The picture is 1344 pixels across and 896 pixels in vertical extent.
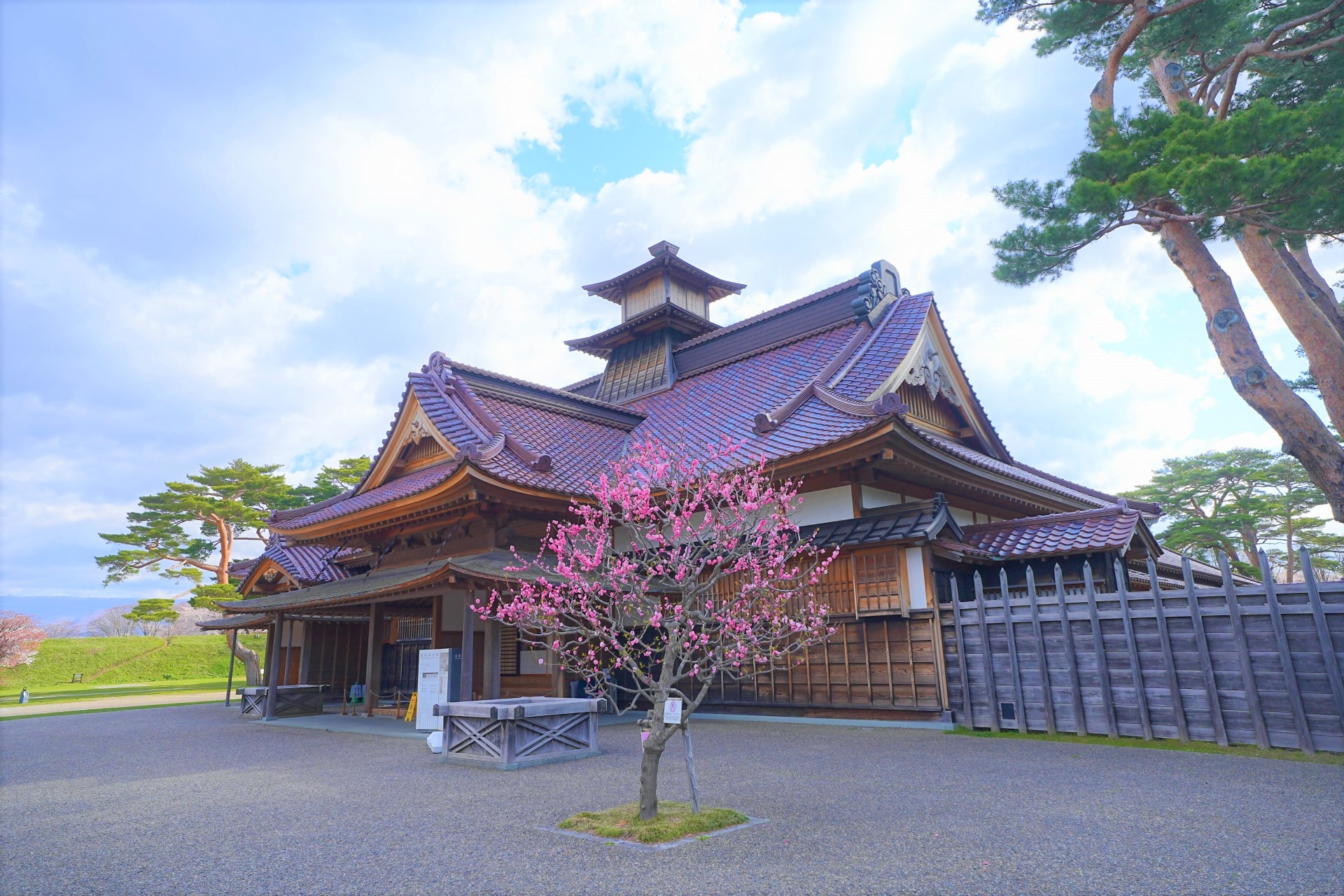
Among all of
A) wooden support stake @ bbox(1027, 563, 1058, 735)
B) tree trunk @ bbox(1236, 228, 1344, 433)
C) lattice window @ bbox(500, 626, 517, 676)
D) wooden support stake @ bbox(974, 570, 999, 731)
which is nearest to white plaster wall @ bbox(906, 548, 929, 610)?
wooden support stake @ bbox(974, 570, 999, 731)

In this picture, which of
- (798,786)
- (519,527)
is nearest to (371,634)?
(519,527)

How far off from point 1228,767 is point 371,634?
1355 cm

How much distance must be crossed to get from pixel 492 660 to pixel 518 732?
3.15 metres

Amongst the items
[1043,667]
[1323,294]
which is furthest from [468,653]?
[1323,294]

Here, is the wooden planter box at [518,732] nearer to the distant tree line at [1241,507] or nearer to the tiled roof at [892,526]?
the tiled roof at [892,526]

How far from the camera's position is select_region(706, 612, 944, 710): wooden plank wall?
37.0 ft

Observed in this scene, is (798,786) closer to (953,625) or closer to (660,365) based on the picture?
(953,625)

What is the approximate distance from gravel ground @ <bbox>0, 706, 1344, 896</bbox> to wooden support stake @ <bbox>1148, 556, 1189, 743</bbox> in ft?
2.03

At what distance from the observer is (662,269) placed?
22547mm

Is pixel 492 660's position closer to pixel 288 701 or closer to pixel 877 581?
pixel 877 581

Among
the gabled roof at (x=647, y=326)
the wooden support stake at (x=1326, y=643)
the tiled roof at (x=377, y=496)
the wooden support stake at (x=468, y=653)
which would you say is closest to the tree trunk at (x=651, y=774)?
the wooden support stake at (x=468, y=653)

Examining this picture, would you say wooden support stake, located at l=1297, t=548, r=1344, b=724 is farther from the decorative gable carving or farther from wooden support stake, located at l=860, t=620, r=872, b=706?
the decorative gable carving

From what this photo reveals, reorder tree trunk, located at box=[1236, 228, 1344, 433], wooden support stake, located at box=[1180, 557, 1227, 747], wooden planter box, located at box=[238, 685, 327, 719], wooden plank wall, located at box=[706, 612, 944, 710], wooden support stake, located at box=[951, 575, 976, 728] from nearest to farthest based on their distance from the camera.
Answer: wooden support stake, located at box=[1180, 557, 1227, 747], wooden support stake, located at box=[951, 575, 976, 728], wooden plank wall, located at box=[706, 612, 944, 710], tree trunk, located at box=[1236, 228, 1344, 433], wooden planter box, located at box=[238, 685, 327, 719]

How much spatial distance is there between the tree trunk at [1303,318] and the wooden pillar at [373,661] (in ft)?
56.9
